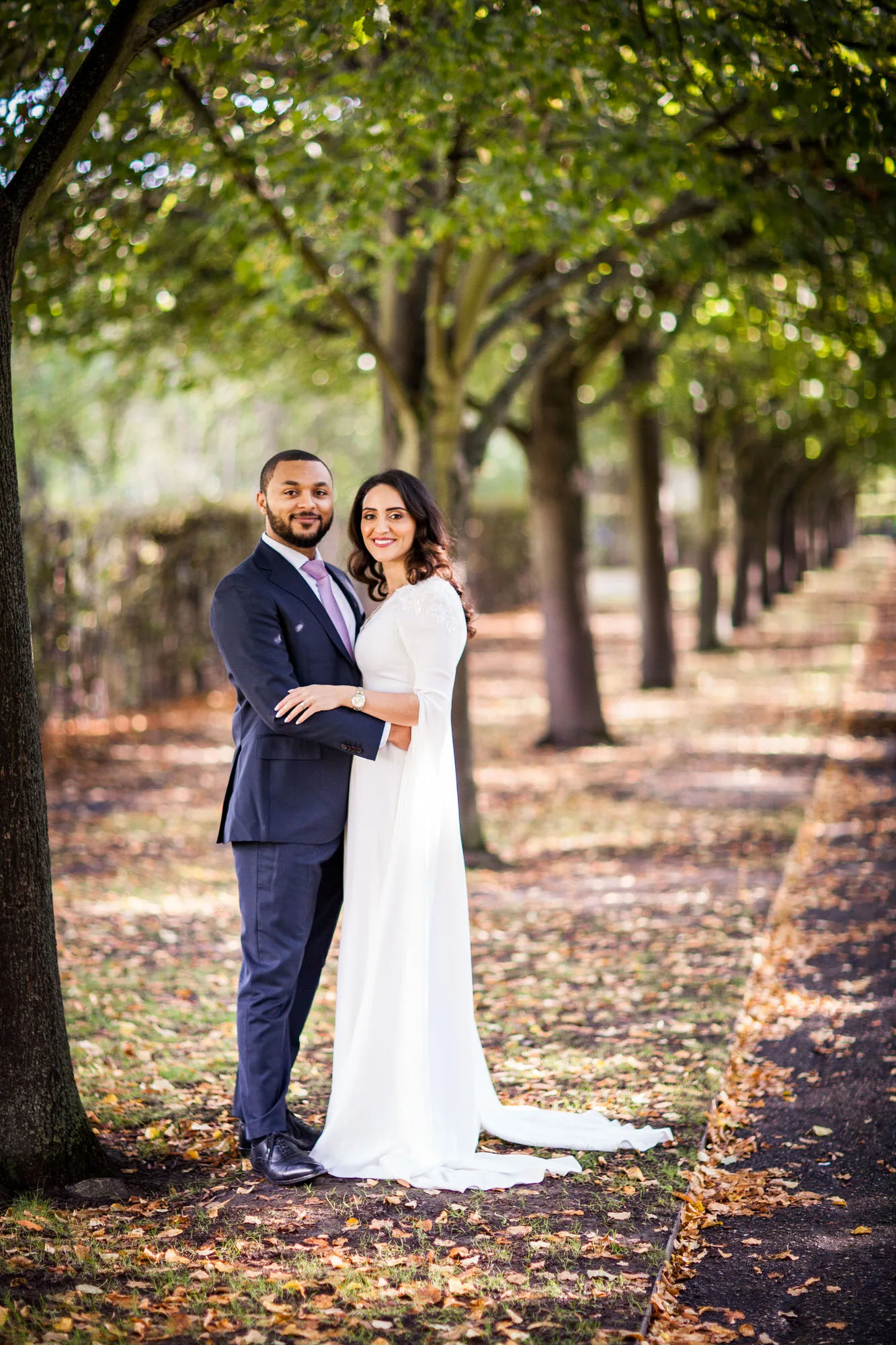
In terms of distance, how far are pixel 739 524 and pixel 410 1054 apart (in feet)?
83.0

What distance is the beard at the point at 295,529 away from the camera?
15.0 ft

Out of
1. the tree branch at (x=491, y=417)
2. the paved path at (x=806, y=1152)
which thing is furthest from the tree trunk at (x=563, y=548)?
the paved path at (x=806, y=1152)

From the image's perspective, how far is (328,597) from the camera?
15.5ft

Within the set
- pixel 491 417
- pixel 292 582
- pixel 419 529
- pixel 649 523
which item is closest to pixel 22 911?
pixel 292 582

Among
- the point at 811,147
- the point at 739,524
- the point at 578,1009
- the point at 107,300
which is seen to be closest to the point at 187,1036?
the point at 578,1009

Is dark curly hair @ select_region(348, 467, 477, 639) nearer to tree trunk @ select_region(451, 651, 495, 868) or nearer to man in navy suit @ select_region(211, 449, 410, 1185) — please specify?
man in navy suit @ select_region(211, 449, 410, 1185)

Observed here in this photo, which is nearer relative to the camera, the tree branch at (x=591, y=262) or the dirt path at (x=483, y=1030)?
the dirt path at (x=483, y=1030)

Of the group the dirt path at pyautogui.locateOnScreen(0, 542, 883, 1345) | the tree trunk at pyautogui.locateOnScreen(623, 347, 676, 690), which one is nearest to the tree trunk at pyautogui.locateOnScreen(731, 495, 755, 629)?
the tree trunk at pyautogui.locateOnScreen(623, 347, 676, 690)

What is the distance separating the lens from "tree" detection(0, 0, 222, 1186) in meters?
4.24

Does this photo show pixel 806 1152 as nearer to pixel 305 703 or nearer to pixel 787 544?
pixel 305 703

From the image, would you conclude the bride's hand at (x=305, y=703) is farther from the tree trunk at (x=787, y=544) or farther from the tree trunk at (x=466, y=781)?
the tree trunk at (x=787, y=544)

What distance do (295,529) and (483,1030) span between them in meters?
2.80

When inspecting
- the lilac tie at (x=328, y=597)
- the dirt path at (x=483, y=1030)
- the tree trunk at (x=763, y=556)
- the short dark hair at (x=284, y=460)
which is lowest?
the dirt path at (x=483, y=1030)

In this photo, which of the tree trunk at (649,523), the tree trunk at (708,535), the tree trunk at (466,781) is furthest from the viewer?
the tree trunk at (708,535)
